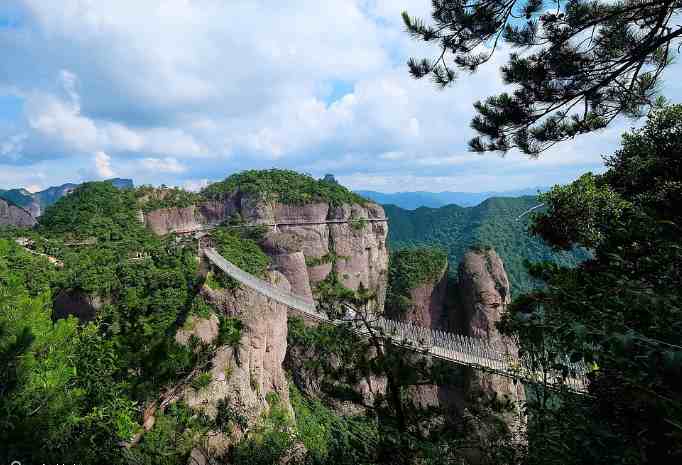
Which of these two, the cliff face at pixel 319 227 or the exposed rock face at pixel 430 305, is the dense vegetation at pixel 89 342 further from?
the exposed rock face at pixel 430 305

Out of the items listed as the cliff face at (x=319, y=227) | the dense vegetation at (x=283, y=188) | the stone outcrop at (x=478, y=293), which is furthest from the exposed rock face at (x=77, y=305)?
the stone outcrop at (x=478, y=293)

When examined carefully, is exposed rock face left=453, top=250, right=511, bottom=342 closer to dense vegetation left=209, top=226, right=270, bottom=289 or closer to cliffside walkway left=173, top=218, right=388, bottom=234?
cliffside walkway left=173, top=218, right=388, bottom=234

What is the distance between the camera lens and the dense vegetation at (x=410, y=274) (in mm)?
24519

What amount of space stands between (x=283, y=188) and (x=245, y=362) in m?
17.6

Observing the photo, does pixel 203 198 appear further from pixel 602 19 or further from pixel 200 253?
pixel 602 19

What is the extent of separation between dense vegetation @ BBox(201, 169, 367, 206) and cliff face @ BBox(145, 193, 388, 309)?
0.59 metres

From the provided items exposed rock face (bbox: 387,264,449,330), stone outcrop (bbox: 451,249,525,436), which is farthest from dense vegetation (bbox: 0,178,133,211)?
stone outcrop (bbox: 451,249,525,436)

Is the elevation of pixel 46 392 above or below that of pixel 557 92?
below

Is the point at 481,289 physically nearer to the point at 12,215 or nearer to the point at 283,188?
the point at 283,188

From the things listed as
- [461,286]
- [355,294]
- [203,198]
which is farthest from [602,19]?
[203,198]

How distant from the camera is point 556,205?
7.88 metres

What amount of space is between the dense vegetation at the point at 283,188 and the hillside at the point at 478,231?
68.1ft

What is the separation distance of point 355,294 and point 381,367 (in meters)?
0.83

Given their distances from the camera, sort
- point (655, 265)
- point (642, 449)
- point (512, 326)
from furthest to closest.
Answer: point (655, 265)
point (512, 326)
point (642, 449)
